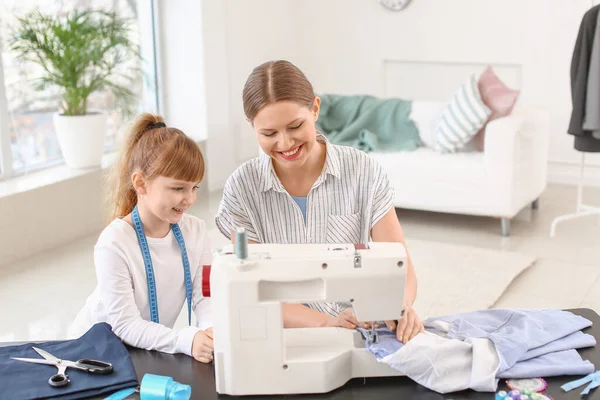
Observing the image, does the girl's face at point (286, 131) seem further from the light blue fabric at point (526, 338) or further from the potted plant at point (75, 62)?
the potted plant at point (75, 62)

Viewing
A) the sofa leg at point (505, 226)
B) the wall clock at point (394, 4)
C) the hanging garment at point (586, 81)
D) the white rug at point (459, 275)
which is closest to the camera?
the white rug at point (459, 275)

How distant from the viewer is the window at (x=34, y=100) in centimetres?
465

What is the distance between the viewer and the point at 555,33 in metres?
5.65

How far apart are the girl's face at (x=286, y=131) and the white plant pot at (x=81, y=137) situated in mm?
3014

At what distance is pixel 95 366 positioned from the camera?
1749mm

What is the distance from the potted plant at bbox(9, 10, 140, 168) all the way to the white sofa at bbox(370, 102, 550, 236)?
1669mm

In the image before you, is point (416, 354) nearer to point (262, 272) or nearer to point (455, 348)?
point (455, 348)

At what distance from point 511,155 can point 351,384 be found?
3115 mm

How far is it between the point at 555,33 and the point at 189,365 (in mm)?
4557

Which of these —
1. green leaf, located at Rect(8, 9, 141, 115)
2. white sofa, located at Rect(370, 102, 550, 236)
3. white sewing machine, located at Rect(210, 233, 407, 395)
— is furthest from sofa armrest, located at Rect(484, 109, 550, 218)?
white sewing machine, located at Rect(210, 233, 407, 395)

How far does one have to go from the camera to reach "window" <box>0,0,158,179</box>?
4.65 meters

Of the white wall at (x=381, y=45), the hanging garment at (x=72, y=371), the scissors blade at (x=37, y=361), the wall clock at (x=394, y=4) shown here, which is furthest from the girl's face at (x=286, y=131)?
the wall clock at (x=394, y=4)

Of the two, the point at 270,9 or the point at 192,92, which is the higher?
the point at 270,9

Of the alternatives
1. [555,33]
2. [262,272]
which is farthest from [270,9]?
[262,272]
